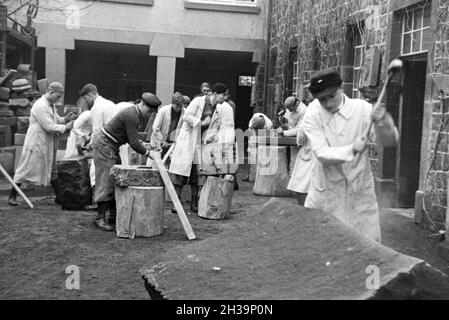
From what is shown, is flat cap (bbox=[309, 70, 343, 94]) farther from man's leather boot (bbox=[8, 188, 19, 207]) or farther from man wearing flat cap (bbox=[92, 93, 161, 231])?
man's leather boot (bbox=[8, 188, 19, 207])

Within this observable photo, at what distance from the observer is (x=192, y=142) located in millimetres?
10109

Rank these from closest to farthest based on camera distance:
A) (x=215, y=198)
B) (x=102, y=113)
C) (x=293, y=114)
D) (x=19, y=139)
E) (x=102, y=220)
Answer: (x=102, y=220) → (x=215, y=198) → (x=102, y=113) → (x=293, y=114) → (x=19, y=139)

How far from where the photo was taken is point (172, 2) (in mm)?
18531

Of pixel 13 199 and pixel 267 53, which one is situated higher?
pixel 267 53

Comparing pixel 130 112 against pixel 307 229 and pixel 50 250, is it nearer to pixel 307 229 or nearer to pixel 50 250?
pixel 50 250

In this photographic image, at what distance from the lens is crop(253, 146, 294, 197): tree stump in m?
12.0

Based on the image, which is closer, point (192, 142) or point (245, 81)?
point (192, 142)

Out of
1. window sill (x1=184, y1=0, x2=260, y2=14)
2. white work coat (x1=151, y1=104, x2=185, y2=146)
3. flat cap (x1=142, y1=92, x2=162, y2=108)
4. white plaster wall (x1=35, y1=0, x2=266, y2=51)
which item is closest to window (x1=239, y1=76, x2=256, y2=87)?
white plaster wall (x1=35, y1=0, x2=266, y2=51)

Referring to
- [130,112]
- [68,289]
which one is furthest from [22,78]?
[68,289]

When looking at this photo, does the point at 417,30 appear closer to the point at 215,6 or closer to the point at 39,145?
the point at 39,145

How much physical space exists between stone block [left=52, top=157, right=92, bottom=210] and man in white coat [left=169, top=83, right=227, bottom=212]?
1.25 meters

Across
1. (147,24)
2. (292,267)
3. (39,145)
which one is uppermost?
(147,24)

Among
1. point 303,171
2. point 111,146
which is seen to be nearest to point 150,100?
point 111,146

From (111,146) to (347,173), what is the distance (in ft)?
13.8
